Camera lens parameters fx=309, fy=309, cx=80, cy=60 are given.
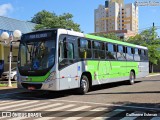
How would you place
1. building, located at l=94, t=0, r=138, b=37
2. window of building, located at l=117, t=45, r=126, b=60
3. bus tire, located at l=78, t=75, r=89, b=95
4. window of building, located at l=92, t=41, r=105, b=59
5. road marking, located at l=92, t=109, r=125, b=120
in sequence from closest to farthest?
road marking, located at l=92, t=109, r=125, b=120, bus tire, located at l=78, t=75, r=89, b=95, window of building, located at l=92, t=41, r=105, b=59, window of building, located at l=117, t=45, r=126, b=60, building, located at l=94, t=0, r=138, b=37

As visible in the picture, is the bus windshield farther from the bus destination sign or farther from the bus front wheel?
the bus front wheel

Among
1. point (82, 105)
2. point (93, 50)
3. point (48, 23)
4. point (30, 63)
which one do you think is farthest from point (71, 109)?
point (48, 23)

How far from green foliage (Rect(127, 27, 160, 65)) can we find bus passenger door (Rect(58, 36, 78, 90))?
121ft

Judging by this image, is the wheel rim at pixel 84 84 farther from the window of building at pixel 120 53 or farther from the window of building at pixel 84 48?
the window of building at pixel 120 53

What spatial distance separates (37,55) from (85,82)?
322cm

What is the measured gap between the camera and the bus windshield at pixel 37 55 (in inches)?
547

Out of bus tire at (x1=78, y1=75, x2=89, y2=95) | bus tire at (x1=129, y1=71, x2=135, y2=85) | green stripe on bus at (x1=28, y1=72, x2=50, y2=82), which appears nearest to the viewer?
green stripe on bus at (x1=28, y1=72, x2=50, y2=82)

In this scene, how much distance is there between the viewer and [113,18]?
122 metres

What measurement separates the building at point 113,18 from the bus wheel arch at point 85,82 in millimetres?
103806

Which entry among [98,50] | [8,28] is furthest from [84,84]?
[8,28]

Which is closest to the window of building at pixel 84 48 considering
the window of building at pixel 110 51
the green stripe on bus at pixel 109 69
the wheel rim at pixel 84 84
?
the green stripe on bus at pixel 109 69

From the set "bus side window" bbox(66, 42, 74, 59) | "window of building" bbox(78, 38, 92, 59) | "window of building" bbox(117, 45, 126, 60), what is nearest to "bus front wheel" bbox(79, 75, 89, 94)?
"window of building" bbox(78, 38, 92, 59)

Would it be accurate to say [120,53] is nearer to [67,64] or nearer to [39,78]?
[67,64]

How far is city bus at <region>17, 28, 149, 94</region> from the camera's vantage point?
45.4ft
